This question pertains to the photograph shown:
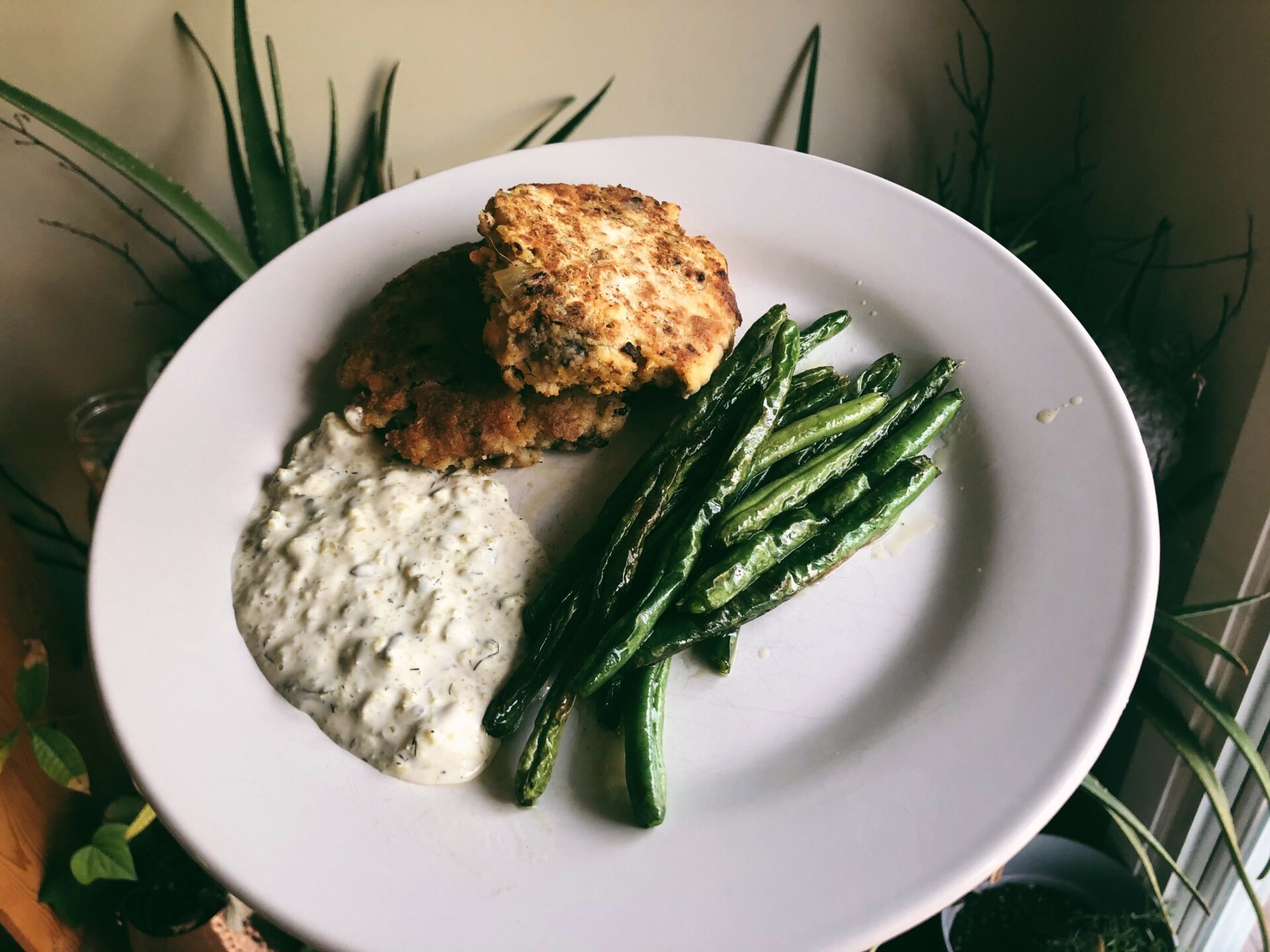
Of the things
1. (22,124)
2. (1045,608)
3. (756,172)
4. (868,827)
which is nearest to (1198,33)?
(756,172)

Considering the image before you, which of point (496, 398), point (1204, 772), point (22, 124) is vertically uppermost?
point (22, 124)

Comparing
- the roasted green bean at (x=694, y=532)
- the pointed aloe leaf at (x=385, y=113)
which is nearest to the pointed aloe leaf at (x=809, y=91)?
the roasted green bean at (x=694, y=532)

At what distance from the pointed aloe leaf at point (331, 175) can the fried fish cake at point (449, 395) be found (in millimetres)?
660

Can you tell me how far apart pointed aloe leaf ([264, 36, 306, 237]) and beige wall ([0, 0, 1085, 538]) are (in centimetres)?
8

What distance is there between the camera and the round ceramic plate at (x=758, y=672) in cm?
138

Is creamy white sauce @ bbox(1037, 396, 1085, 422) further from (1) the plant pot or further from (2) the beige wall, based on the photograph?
(2) the beige wall

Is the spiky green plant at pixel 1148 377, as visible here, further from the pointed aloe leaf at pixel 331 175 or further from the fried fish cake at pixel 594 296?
the pointed aloe leaf at pixel 331 175

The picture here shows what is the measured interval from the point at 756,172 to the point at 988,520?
1100 mm

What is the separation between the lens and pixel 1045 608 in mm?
1606

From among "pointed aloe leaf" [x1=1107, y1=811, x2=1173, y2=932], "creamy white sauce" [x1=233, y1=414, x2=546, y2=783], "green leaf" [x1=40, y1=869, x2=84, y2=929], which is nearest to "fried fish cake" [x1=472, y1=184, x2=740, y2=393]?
"creamy white sauce" [x1=233, y1=414, x2=546, y2=783]

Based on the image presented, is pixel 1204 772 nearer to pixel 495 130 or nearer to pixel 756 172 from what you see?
pixel 756 172

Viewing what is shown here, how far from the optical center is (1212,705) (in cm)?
208

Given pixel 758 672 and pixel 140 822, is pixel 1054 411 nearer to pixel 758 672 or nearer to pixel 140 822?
pixel 758 672

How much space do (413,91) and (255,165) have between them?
552 millimetres
